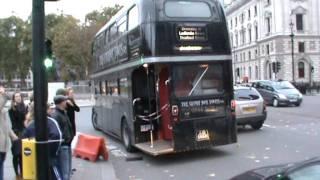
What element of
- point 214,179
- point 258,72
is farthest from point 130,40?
point 258,72

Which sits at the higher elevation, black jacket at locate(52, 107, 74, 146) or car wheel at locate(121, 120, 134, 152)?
black jacket at locate(52, 107, 74, 146)

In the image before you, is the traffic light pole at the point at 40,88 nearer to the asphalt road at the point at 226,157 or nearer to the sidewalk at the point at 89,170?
the sidewalk at the point at 89,170

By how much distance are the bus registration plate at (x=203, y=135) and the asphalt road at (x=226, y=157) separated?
0.51 m

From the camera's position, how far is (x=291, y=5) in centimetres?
10050

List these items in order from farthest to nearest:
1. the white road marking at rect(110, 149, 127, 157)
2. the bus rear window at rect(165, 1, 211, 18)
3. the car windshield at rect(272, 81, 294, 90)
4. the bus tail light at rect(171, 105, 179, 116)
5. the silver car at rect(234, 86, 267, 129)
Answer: the car windshield at rect(272, 81, 294, 90), the silver car at rect(234, 86, 267, 129), the white road marking at rect(110, 149, 127, 157), the bus rear window at rect(165, 1, 211, 18), the bus tail light at rect(171, 105, 179, 116)

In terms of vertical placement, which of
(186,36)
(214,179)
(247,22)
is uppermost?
(247,22)

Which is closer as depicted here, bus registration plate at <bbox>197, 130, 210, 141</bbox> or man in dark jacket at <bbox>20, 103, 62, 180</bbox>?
man in dark jacket at <bbox>20, 103, 62, 180</bbox>

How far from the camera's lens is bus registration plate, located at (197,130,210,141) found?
12047 mm

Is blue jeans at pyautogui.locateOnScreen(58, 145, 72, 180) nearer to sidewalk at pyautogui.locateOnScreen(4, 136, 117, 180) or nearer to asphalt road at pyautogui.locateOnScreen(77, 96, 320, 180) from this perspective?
sidewalk at pyautogui.locateOnScreen(4, 136, 117, 180)

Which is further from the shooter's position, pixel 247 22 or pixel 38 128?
pixel 247 22

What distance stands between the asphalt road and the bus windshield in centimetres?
158

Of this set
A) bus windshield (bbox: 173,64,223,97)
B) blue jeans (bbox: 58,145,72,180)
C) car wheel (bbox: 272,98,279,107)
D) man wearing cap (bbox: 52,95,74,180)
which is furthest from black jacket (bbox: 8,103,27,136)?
car wheel (bbox: 272,98,279,107)

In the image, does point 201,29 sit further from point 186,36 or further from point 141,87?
point 141,87

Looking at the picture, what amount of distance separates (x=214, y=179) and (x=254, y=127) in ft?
29.1
